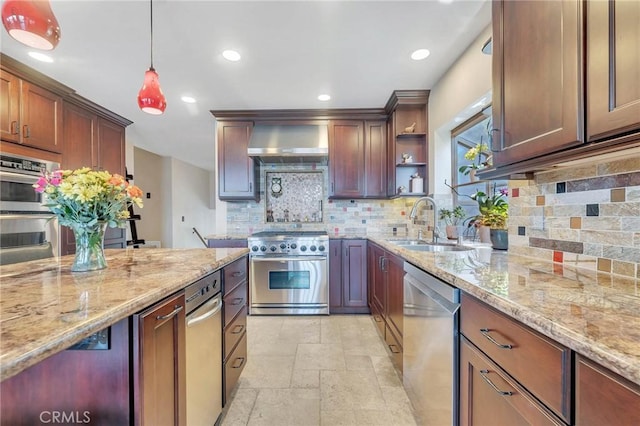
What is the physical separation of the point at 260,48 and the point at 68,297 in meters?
2.09

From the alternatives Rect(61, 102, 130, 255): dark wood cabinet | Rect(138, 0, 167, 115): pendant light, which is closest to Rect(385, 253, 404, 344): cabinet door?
Rect(138, 0, 167, 115): pendant light

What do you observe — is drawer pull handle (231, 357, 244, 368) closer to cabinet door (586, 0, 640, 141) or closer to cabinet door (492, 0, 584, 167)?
cabinet door (492, 0, 584, 167)

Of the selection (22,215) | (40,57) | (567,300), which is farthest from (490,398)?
(40,57)

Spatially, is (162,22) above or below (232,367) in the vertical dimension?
above

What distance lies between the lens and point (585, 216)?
1.23 meters

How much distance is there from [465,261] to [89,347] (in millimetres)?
1610

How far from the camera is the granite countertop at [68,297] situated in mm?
550

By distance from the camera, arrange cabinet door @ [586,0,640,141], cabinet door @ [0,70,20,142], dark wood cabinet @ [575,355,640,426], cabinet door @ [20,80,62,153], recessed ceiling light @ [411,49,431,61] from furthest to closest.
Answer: cabinet door @ [20,80,62,153]
cabinet door @ [0,70,20,142]
recessed ceiling light @ [411,49,431,61]
cabinet door @ [586,0,640,141]
dark wood cabinet @ [575,355,640,426]

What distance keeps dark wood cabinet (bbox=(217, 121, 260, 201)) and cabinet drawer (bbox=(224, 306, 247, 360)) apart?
1.88m

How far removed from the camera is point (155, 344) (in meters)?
0.90

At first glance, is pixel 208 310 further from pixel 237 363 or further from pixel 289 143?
pixel 289 143

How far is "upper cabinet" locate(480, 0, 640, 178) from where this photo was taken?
0.78 meters

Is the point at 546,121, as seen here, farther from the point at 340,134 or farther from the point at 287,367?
the point at 340,134

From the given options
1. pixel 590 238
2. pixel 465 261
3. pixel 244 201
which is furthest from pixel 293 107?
pixel 590 238
